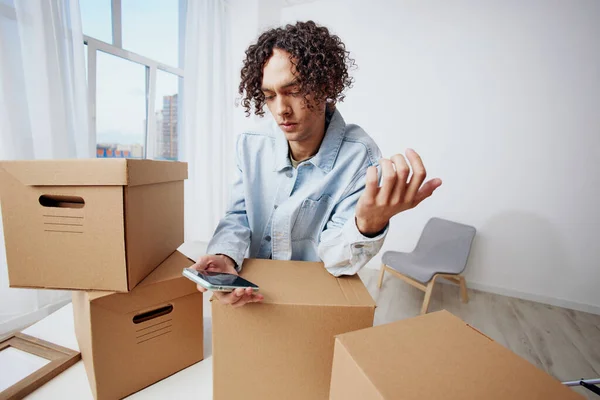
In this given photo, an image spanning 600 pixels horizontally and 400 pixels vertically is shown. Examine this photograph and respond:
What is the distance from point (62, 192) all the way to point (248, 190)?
472 millimetres

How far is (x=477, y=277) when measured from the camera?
2338 millimetres

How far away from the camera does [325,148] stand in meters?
0.79

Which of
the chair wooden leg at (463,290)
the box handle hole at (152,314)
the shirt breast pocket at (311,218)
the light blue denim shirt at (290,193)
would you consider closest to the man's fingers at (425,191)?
the light blue denim shirt at (290,193)

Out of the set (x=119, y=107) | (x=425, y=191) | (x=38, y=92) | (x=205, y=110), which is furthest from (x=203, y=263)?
(x=205, y=110)

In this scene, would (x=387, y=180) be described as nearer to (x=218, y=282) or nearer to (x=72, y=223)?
(x=218, y=282)

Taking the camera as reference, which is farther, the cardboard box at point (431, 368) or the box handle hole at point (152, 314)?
the box handle hole at point (152, 314)

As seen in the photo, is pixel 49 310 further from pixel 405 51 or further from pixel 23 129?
pixel 405 51

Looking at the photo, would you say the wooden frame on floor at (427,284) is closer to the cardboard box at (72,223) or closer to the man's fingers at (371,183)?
the man's fingers at (371,183)

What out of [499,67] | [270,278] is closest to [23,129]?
[270,278]

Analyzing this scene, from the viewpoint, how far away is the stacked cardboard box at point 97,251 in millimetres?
476

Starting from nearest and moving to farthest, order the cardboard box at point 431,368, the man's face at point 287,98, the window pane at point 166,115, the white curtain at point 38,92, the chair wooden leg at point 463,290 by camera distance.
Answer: the cardboard box at point 431,368 < the man's face at point 287,98 < the white curtain at point 38,92 < the chair wooden leg at point 463,290 < the window pane at point 166,115

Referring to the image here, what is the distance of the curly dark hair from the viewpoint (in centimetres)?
70

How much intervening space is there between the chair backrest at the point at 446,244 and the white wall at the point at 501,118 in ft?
0.55

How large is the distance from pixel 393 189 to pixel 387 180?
0.03 meters
